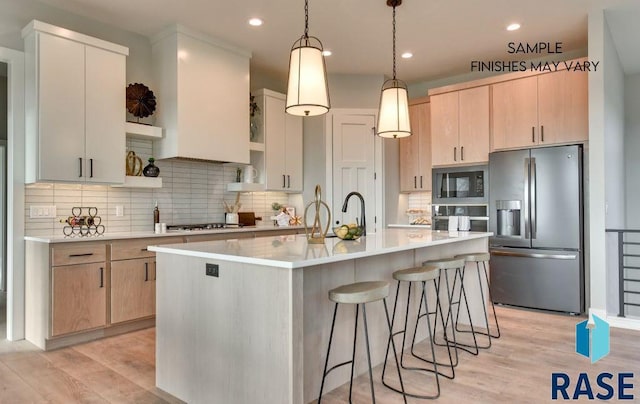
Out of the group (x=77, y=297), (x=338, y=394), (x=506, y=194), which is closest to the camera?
(x=338, y=394)

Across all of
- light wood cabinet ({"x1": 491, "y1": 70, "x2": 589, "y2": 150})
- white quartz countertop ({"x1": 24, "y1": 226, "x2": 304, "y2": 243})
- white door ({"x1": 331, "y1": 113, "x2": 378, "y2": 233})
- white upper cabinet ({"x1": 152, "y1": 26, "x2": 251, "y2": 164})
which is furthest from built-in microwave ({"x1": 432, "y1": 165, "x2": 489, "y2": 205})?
white upper cabinet ({"x1": 152, "y1": 26, "x2": 251, "y2": 164})

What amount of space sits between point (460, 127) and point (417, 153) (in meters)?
0.89

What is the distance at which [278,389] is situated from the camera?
2.02 meters

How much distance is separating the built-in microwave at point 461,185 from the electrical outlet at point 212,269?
3663 millimetres

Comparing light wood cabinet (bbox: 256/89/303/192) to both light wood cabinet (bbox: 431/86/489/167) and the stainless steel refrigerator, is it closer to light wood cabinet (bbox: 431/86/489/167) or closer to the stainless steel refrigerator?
light wood cabinet (bbox: 431/86/489/167)

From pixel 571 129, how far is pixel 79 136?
15.4ft

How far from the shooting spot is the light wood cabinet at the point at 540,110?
4379 mm

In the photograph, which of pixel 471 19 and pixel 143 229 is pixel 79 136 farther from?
pixel 471 19

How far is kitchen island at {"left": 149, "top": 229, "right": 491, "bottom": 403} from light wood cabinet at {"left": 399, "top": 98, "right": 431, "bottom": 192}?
317cm

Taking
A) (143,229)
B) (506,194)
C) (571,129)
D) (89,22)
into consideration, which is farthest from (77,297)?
(571,129)

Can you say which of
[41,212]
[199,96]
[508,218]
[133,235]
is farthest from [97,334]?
[508,218]

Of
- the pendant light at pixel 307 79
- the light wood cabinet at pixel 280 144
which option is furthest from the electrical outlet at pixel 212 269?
the light wood cabinet at pixel 280 144

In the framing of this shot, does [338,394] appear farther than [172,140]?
No

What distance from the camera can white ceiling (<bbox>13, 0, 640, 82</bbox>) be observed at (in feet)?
12.6
